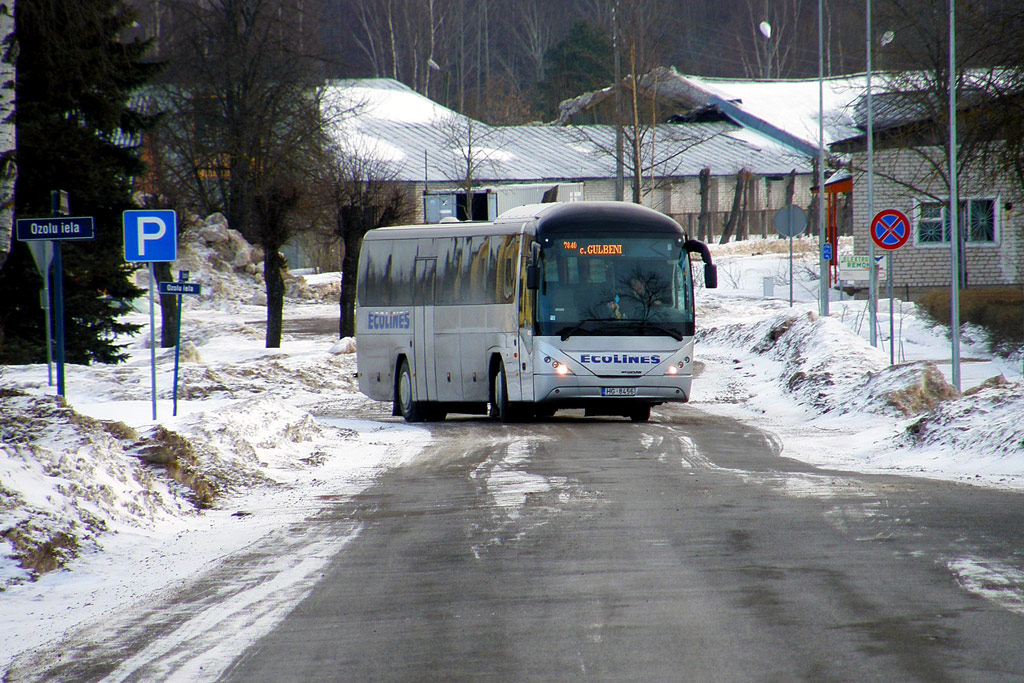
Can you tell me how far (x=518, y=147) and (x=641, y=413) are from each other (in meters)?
57.7

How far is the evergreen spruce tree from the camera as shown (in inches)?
1049

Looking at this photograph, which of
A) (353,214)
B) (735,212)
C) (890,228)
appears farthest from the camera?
(735,212)

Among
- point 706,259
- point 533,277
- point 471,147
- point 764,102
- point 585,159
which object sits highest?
point 764,102

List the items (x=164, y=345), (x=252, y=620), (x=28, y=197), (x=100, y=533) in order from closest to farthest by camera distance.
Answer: (x=252, y=620), (x=100, y=533), (x=28, y=197), (x=164, y=345)

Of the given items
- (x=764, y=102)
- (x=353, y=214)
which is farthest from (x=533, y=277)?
(x=764, y=102)

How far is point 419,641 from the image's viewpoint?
19.7 feet

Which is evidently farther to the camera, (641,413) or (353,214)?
(353,214)

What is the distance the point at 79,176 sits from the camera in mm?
28625

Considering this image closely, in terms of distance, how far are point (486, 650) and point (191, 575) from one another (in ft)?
9.40

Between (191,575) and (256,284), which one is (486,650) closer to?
(191,575)

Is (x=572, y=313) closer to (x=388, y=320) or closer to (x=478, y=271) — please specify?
(x=478, y=271)

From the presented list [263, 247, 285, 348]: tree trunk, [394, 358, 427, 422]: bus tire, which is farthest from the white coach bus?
[263, 247, 285, 348]: tree trunk

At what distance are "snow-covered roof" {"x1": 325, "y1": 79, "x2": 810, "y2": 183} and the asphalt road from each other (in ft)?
192

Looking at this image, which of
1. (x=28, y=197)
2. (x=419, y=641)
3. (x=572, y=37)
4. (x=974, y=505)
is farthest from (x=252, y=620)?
(x=572, y=37)
